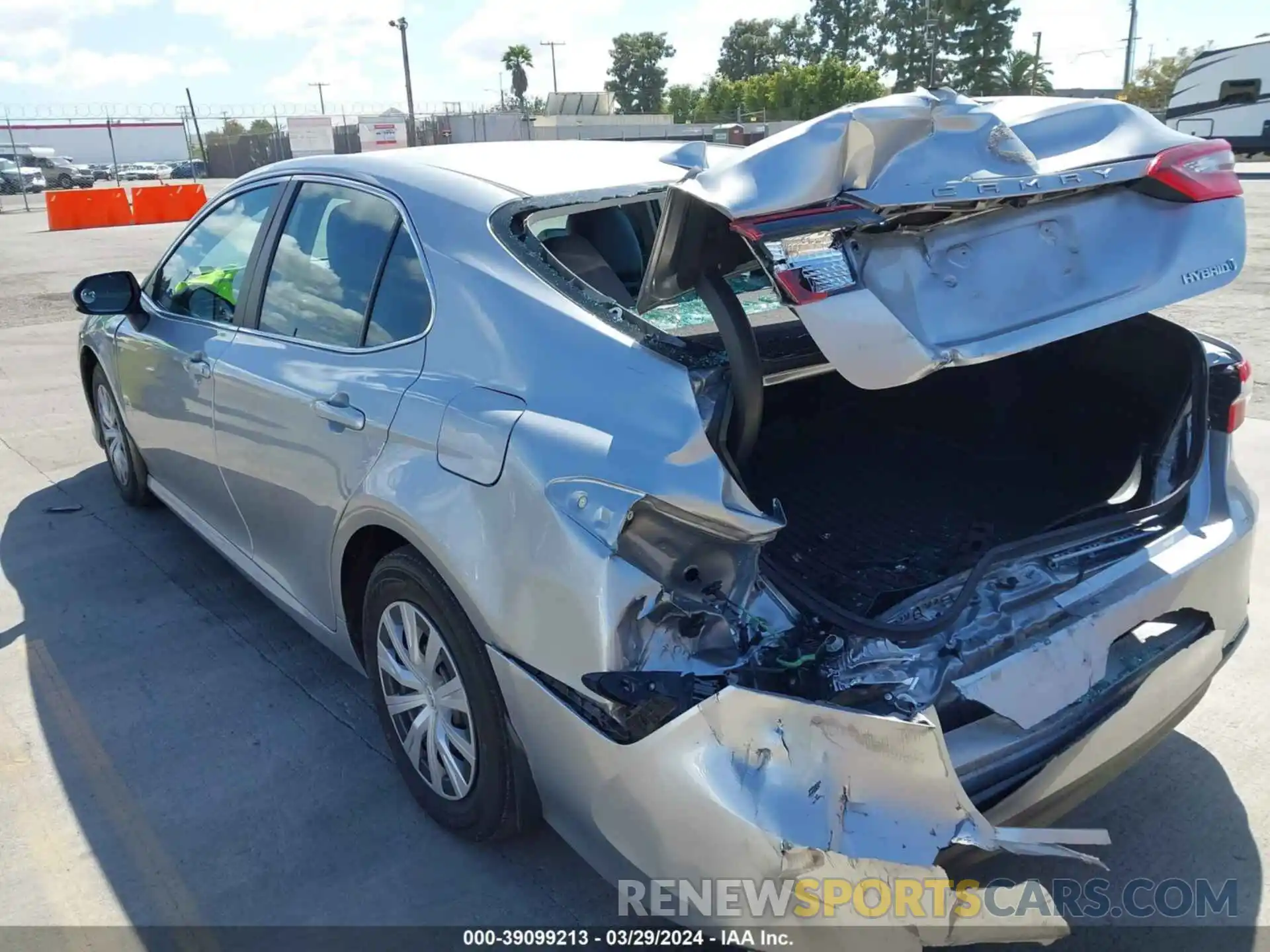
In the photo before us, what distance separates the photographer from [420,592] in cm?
255

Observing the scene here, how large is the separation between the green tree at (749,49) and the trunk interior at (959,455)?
10472cm

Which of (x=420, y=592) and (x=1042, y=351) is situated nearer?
(x=420, y=592)

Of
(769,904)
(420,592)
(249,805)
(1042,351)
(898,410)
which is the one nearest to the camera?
(769,904)

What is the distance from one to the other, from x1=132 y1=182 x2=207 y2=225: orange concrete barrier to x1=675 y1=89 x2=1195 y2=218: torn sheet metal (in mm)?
24722

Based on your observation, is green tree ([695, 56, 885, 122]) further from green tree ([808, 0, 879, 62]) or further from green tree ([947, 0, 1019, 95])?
green tree ([808, 0, 879, 62])

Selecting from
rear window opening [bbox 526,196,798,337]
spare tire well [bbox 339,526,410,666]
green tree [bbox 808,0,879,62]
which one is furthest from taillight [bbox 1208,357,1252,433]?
green tree [bbox 808,0,879,62]

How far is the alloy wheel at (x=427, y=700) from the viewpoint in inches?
101

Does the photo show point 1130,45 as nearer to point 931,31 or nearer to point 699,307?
point 931,31

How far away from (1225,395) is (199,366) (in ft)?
10.9

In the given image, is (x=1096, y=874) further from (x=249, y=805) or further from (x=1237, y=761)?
(x=249, y=805)

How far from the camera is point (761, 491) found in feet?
10.2

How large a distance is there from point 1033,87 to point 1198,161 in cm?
6069

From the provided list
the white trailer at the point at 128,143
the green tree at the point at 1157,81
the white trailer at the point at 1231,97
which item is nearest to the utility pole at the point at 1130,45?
the green tree at the point at 1157,81

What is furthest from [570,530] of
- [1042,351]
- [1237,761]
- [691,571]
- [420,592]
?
[1237,761]
